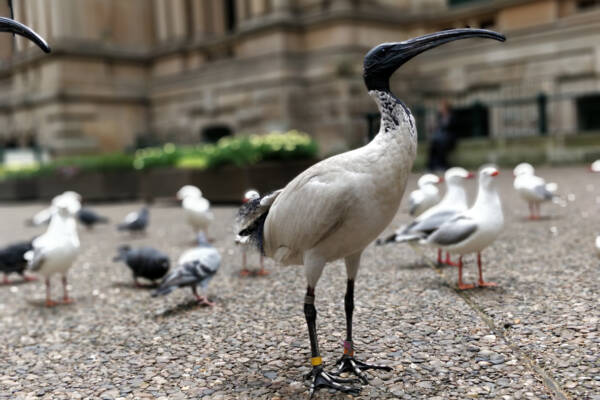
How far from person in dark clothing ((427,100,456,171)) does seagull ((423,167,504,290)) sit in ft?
33.2

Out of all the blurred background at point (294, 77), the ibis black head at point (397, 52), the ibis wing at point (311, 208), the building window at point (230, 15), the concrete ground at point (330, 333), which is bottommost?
the concrete ground at point (330, 333)

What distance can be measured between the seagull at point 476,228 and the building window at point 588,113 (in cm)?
1172

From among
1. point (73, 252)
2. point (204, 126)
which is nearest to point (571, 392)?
point (73, 252)

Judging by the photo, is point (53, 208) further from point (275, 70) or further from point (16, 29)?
point (275, 70)

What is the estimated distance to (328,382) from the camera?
2.99 meters

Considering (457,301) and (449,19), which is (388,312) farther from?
(449,19)

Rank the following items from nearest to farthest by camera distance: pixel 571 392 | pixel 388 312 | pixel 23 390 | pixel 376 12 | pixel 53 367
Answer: pixel 571 392 → pixel 23 390 → pixel 53 367 → pixel 388 312 → pixel 376 12

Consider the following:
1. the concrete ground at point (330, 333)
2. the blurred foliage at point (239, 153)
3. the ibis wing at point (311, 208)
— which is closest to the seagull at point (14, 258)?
the concrete ground at point (330, 333)

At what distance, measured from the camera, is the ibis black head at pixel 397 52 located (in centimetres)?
287

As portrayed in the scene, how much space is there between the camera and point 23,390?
3324 mm

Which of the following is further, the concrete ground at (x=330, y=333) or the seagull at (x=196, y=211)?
the seagull at (x=196, y=211)

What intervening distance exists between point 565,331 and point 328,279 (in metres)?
2.40

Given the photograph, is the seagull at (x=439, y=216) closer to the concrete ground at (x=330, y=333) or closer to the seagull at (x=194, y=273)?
the concrete ground at (x=330, y=333)

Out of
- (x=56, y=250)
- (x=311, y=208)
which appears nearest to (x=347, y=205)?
(x=311, y=208)
